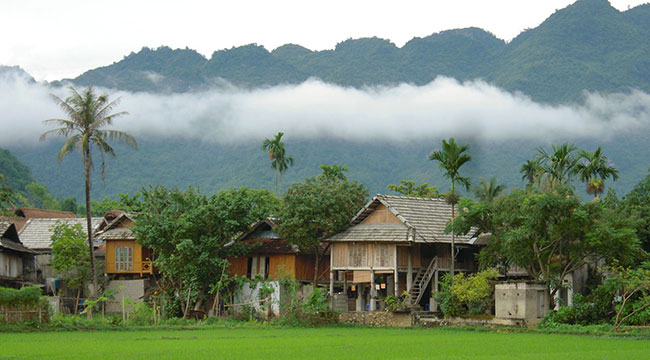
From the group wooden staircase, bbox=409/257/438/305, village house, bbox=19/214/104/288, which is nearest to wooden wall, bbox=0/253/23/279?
village house, bbox=19/214/104/288

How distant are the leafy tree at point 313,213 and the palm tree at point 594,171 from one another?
13.1 m

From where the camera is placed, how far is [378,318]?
129ft

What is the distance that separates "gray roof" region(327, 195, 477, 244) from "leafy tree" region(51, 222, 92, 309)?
15505mm

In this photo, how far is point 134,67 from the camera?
7470 inches

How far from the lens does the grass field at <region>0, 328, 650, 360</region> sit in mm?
22109

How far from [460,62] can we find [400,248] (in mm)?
139718

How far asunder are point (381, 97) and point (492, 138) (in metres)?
51.2

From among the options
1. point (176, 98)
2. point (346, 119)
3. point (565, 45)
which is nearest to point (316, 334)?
point (346, 119)

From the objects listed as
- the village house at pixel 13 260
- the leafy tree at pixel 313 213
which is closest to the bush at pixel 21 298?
the leafy tree at pixel 313 213

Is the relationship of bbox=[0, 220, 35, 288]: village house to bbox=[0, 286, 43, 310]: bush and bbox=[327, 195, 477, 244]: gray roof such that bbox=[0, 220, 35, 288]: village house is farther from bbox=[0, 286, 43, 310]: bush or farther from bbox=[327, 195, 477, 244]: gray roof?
bbox=[327, 195, 477, 244]: gray roof

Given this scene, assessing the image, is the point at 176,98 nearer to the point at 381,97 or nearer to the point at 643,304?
the point at 381,97

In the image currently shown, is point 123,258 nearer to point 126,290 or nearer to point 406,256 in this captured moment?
point 126,290

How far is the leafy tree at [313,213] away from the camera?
4266 centimetres

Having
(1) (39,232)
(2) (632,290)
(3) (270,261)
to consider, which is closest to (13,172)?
(1) (39,232)
